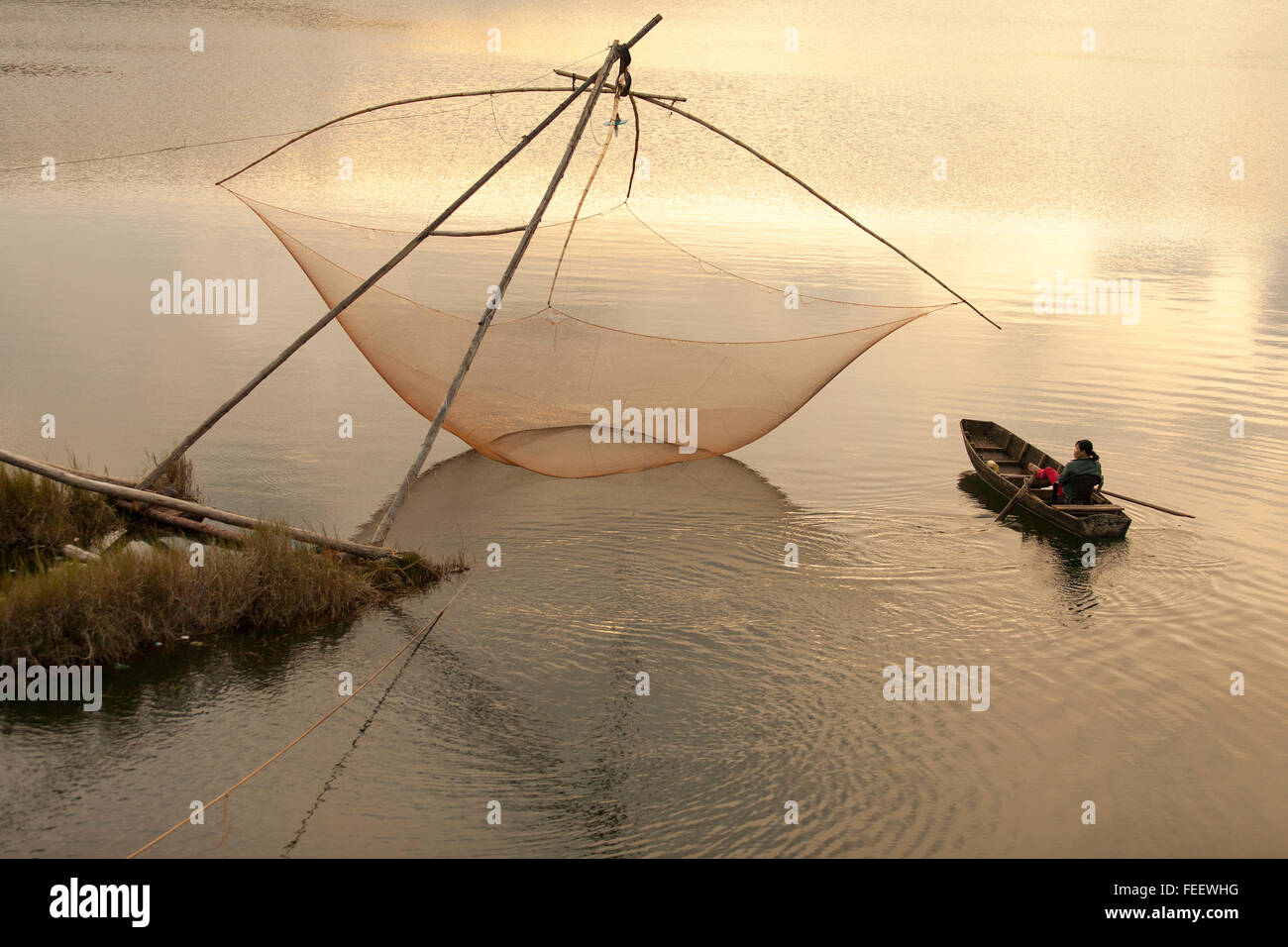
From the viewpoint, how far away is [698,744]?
580 centimetres

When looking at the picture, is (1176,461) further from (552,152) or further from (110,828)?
(552,152)

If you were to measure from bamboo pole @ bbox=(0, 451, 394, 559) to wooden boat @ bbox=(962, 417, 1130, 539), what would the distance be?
5033 mm

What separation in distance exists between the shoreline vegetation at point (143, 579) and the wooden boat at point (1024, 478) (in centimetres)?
455

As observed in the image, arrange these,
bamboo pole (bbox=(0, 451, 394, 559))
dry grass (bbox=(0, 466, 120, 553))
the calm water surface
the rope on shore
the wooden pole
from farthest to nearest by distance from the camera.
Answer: the wooden pole < dry grass (bbox=(0, 466, 120, 553)) < bamboo pole (bbox=(0, 451, 394, 559)) < the calm water surface < the rope on shore

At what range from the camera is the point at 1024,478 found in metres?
9.62

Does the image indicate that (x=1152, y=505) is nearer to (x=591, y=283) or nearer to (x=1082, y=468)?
(x=1082, y=468)

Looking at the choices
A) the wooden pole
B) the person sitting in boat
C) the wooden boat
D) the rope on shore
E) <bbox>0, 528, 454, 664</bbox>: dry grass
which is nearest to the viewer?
the rope on shore

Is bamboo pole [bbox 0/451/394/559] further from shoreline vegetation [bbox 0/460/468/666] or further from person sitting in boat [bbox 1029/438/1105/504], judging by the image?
person sitting in boat [bbox 1029/438/1105/504]

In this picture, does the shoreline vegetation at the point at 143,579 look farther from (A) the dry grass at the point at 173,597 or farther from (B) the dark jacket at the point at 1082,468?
(B) the dark jacket at the point at 1082,468

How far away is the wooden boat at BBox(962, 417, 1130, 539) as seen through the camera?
28.7 feet

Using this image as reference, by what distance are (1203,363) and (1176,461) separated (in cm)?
443

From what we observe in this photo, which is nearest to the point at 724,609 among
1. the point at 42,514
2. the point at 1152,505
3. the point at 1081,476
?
Answer: the point at 1081,476

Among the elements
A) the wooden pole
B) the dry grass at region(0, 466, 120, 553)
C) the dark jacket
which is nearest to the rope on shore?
the wooden pole

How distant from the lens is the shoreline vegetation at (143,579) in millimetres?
6090
